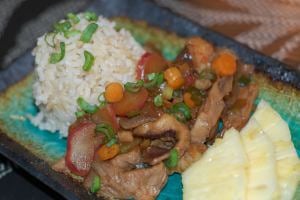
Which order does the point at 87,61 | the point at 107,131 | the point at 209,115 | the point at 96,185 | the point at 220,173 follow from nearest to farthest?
the point at 220,173
the point at 96,185
the point at 107,131
the point at 209,115
the point at 87,61

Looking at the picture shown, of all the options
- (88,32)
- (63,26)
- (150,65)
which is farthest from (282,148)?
(63,26)

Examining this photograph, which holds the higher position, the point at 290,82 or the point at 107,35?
the point at 107,35

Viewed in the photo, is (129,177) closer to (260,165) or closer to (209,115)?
(209,115)

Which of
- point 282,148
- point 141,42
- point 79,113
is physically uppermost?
point 79,113

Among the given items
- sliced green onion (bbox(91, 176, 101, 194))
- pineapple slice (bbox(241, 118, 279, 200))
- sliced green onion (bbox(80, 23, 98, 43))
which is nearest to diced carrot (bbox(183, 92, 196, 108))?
pineapple slice (bbox(241, 118, 279, 200))

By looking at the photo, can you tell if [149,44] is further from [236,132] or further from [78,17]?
[236,132]

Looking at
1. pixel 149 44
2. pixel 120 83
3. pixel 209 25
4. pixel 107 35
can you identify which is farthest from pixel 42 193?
pixel 209 25
